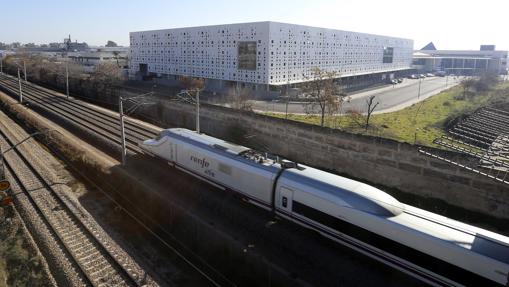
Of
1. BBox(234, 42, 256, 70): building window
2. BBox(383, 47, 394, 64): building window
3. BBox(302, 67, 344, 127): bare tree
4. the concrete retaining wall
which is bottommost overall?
the concrete retaining wall

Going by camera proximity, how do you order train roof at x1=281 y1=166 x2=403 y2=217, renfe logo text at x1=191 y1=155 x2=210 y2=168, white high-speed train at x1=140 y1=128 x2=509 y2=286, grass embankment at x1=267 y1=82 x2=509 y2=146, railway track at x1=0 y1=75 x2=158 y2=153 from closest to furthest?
1. white high-speed train at x1=140 y1=128 x2=509 y2=286
2. train roof at x1=281 y1=166 x2=403 y2=217
3. renfe logo text at x1=191 y1=155 x2=210 y2=168
4. railway track at x1=0 y1=75 x2=158 y2=153
5. grass embankment at x1=267 y1=82 x2=509 y2=146

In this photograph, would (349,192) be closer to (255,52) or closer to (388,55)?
(255,52)

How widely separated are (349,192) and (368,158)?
1229 centimetres

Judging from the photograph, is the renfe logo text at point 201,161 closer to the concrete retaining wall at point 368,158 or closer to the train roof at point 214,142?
the train roof at point 214,142

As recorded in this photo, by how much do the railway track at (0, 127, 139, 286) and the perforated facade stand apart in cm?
4909

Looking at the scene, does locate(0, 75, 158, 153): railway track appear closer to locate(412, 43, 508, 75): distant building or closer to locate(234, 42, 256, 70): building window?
locate(234, 42, 256, 70): building window

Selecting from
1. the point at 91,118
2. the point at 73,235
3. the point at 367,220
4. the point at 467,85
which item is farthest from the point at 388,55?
the point at 73,235

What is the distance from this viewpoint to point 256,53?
7088 centimetres

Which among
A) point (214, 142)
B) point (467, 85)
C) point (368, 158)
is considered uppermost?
point (467, 85)

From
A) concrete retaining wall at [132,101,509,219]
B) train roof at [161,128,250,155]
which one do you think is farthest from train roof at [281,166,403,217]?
concrete retaining wall at [132,101,509,219]

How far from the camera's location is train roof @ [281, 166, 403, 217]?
1523 cm

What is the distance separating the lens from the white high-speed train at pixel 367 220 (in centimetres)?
1270

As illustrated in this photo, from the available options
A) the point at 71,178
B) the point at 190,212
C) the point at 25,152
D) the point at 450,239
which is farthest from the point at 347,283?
the point at 25,152

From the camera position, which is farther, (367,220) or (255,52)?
(255,52)
